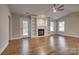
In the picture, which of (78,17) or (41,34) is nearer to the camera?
(78,17)

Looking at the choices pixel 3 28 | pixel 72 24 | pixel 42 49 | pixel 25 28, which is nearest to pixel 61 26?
pixel 72 24

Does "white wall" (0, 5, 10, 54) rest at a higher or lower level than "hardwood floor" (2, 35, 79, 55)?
higher

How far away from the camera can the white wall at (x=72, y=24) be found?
9.49 meters

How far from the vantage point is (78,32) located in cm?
929

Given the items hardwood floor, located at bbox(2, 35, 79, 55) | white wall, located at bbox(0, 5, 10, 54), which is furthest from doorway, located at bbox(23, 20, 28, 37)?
white wall, located at bbox(0, 5, 10, 54)

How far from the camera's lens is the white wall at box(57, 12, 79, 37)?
31.1 feet

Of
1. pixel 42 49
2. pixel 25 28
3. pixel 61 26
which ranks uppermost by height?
pixel 61 26

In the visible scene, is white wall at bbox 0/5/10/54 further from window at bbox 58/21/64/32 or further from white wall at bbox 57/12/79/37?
window at bbox 58/21/64/32

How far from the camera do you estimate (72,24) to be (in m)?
9.99

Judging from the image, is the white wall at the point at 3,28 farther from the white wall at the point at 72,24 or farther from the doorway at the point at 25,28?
the white wall at the point at 72,24

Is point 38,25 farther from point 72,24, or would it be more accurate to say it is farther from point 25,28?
point 72,24
